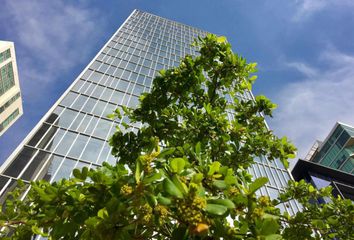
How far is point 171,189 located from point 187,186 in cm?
37

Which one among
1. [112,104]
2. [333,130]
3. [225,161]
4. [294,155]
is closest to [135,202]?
[225,161]

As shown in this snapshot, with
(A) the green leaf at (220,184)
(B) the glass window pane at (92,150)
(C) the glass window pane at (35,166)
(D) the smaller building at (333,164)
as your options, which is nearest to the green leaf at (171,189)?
(A) the green leaf at (220,184)

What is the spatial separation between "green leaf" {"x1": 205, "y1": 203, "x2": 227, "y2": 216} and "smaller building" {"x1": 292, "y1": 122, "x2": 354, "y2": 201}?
2691cm

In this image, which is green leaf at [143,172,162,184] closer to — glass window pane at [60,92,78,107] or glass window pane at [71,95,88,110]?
glass window pane at [71,95,88,110]

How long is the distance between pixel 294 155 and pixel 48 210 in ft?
12.8

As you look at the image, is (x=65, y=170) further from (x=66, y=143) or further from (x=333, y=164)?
(x=333, y=164)

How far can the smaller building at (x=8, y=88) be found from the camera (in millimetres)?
39969

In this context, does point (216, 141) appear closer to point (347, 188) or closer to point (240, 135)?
point (240, 135)

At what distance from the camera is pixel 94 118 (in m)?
17.0

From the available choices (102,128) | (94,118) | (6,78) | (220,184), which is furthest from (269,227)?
(6,78)

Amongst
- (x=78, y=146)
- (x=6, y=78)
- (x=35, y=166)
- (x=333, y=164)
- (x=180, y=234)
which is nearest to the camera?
(x=180, y=234)

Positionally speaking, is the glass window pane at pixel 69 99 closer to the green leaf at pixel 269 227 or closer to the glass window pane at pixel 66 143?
the glass window pane at pixel 66 143

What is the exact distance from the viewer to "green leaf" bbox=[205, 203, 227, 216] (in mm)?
1499

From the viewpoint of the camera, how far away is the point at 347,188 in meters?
25.1
